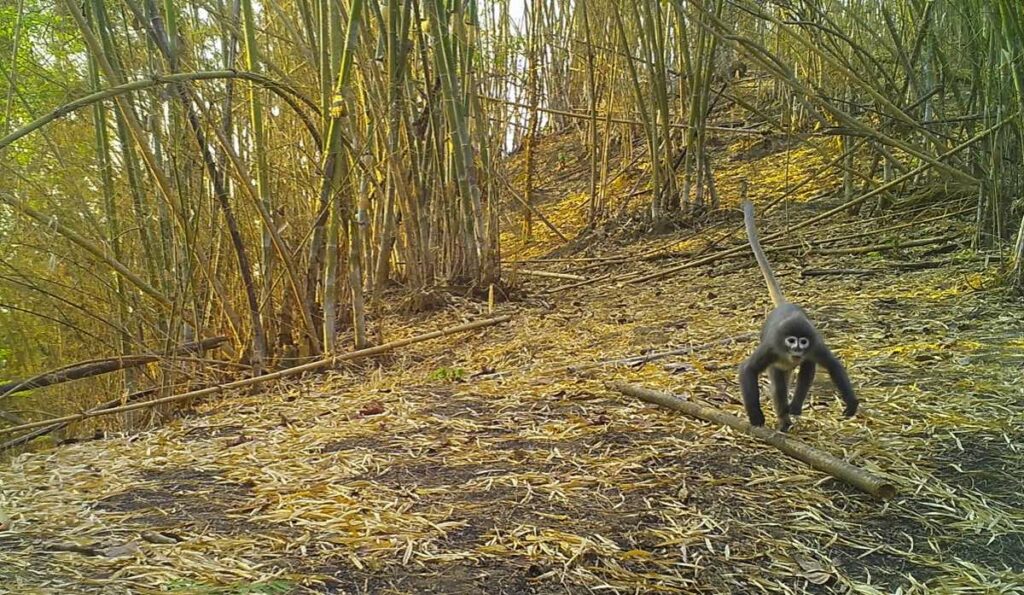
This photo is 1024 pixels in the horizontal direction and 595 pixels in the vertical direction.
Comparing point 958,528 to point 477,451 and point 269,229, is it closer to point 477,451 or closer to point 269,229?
point 477,451

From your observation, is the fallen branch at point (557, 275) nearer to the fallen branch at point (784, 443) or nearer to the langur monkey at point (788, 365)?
the fallen branch at point (784, 443)

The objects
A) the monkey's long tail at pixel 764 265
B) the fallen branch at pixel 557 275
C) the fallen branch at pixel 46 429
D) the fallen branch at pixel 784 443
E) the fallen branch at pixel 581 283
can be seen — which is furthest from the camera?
the fallen branch at pixel 557 275

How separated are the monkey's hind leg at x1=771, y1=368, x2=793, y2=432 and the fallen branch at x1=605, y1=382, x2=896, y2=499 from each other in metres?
0.10

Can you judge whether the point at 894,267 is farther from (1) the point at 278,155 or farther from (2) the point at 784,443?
(1) the point at 278,155

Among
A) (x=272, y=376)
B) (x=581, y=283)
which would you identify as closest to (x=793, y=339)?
(x=272, y=376)

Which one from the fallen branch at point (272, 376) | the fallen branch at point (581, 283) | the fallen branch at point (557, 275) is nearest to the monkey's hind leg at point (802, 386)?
the fallen branch at point (272, 376)

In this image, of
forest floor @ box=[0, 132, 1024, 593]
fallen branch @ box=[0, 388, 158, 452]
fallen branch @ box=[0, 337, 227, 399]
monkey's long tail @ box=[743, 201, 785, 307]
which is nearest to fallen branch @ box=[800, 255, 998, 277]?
forest floor @ box=[0, 132, 1024, 593]

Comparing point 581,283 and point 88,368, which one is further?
point 581,283

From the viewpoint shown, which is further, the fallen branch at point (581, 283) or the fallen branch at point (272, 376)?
the fallen branch at point (581, 283)

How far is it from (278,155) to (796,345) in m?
3.46

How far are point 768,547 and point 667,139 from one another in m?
5.09

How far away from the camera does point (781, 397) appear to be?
2.51 metres

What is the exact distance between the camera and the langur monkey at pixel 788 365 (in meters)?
2.44

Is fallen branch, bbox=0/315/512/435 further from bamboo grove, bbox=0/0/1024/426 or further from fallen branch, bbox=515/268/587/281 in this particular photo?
fallen branch, bbox=515/268/587/281
